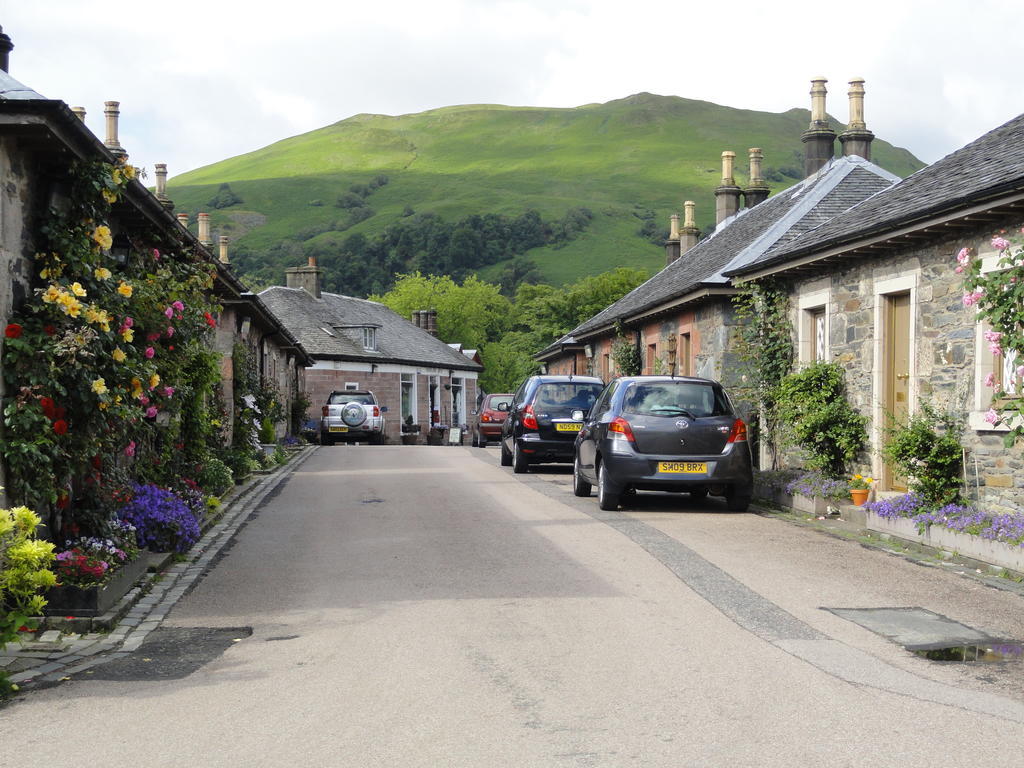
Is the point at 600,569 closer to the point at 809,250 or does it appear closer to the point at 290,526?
the point at 290,526

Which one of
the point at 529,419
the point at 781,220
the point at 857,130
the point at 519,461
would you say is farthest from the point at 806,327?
the point at 857,130

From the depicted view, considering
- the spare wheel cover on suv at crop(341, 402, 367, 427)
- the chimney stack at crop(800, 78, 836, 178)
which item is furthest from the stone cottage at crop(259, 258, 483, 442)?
the chimney stack at crop(800, 78, 836, 178)

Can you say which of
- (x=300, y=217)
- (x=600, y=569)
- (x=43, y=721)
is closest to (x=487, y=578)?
(x=600, y=569)

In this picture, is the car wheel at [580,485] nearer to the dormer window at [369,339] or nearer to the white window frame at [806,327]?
the white window frame at [806,327]

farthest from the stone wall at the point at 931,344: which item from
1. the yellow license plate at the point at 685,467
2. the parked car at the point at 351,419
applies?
the parked car at the point at 351,419

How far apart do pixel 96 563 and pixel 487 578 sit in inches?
118

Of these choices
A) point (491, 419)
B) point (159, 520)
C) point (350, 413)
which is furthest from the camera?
point (350, 413)

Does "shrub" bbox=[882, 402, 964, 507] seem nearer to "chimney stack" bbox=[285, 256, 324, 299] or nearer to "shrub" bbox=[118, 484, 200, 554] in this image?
"shrub" bbox=[118, 484, 200, 554]

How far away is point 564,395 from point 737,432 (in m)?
6.76

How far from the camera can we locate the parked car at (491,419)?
1511 inches

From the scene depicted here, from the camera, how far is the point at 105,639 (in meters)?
7.06

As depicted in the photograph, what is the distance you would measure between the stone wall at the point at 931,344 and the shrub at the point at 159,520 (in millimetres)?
7779

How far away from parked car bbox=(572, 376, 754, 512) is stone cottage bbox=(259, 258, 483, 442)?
123 feet

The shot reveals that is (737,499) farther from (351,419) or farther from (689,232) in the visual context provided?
(351,419)
